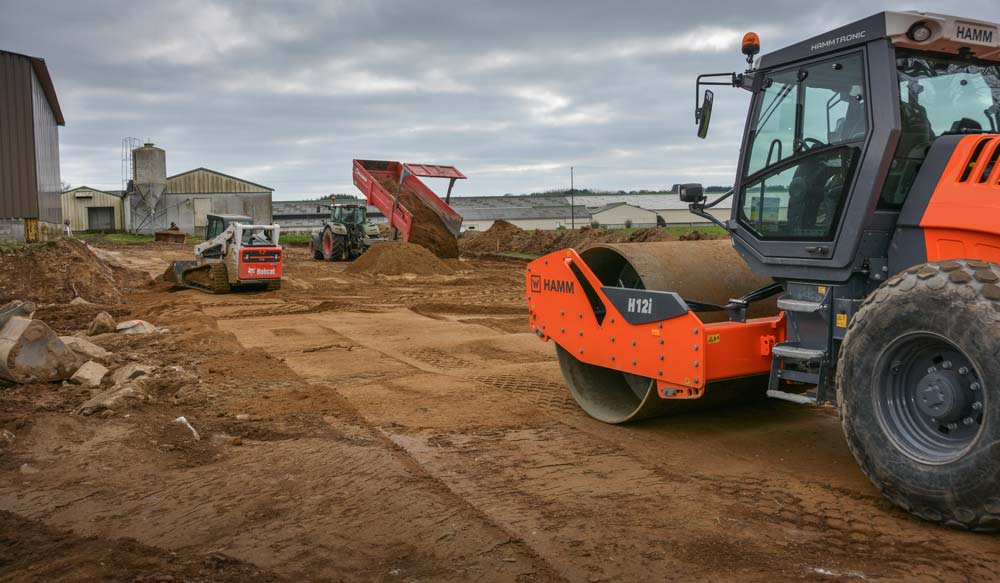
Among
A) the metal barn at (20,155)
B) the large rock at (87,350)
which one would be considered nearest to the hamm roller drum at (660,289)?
the large rock at (87,350)

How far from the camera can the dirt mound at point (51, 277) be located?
51.5ft

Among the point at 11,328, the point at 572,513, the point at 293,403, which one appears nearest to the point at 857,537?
the point at 572,513

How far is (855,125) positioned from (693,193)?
1238 millimetres

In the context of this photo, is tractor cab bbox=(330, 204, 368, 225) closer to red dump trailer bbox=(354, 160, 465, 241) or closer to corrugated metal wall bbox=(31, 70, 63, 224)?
red dump trailer bbox=(354, 160, 465, 241)

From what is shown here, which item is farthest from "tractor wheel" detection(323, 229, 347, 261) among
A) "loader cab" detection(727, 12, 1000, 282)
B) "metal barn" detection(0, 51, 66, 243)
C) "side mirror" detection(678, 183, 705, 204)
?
"loader cab" detection(727, 12, 1000, 282)

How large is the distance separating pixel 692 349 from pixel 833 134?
1605 mm

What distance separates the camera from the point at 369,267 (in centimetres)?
2262

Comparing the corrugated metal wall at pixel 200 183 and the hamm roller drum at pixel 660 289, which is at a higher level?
the corrugated metal wall at pixel 200 183

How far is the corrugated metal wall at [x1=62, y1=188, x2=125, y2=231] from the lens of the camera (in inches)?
2191

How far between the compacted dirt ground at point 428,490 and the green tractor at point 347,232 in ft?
63.1

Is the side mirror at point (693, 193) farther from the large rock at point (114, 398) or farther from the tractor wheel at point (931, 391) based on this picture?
the large rock at point (114, 398)

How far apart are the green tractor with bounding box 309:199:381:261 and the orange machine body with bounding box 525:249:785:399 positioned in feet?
69.7

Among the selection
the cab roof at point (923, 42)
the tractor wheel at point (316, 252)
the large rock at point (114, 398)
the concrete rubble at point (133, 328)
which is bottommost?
the large rock at point (114, 398)

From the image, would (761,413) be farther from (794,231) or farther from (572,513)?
(572,513)
